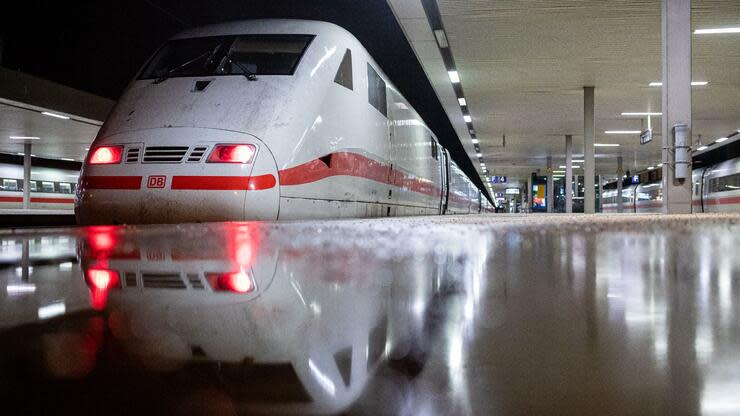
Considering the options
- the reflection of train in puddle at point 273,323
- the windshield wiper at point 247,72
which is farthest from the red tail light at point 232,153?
the reflection of train in puddle at point 273,323

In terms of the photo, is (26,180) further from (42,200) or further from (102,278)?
(102,278)

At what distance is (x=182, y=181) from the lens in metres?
5.00

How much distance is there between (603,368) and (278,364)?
312 mm

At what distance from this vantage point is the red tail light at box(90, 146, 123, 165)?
17.4 ft

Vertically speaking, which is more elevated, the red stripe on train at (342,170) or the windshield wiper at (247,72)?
the windshield wiper at (247,72)

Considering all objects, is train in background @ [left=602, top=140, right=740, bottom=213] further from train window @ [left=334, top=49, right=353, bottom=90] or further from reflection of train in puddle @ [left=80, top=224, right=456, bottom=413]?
reflection of train in puddle @ [left=80, top=224, right=456, bottom=413]

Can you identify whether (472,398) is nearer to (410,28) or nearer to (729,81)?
(410,28)

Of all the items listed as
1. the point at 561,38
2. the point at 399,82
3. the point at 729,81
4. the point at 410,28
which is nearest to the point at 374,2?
the point at 410,28

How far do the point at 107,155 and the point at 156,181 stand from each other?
70cm

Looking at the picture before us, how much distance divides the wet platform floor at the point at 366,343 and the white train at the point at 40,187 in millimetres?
27485

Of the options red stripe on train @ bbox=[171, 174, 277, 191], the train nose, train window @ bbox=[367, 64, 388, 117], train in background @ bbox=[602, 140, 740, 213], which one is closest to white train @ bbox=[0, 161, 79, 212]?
train window @ bbox=[367, 64, 388, 117]

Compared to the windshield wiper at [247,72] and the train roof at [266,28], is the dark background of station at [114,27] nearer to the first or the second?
the train roof at [266,28]

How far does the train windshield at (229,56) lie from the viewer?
629 cm

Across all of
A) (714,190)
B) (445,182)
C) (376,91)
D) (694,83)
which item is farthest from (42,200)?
(714,190)
